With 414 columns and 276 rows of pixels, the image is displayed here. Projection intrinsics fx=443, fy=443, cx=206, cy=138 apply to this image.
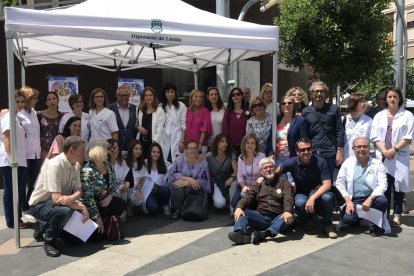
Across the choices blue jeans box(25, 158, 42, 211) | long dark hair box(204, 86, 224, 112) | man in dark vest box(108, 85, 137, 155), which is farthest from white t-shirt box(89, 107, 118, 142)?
long dark hair box(204, 86, 224, 112)

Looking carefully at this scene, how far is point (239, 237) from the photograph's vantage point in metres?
4.83

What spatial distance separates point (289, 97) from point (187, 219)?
2.15 metres

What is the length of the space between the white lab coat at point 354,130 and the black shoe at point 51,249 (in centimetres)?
376

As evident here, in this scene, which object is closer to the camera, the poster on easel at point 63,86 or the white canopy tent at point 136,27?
the white canopy tent at point 136,27

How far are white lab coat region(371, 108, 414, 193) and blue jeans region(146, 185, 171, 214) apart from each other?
2816 millimetres

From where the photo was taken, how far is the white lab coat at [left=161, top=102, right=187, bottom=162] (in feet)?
22.4

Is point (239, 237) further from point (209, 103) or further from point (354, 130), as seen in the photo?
point (209, 103)

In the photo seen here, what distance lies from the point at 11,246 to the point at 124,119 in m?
2.55

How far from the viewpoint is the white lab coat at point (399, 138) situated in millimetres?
5508

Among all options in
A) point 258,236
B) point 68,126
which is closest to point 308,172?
point 258,236

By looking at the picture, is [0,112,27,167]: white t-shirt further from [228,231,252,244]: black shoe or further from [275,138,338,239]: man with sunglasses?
[275,138,338,239]: man with sunglasses

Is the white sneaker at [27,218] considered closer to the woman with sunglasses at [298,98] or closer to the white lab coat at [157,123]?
the white lab coat at [157,123]

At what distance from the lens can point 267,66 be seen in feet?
38.4

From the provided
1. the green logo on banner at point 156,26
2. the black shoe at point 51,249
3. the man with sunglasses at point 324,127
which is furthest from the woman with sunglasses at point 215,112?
the black shoe at point 51,249
